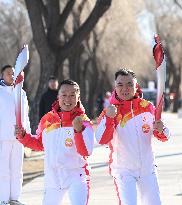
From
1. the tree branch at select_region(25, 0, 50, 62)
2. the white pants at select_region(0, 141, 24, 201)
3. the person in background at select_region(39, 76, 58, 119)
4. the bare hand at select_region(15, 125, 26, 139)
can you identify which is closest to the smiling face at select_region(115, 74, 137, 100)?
the bare hand at select_region(15, 125, 26, 139)

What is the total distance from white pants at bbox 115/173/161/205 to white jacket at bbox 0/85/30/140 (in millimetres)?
2581

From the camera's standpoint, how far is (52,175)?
5680mm

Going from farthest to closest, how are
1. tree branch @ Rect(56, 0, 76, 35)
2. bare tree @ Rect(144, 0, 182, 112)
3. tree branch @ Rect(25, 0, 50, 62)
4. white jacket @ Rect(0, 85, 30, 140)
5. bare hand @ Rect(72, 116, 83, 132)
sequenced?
1. bare tree @ Rect(144, 0, 182, 112)
2. tree branch @ Rect(56, 0, 76, 35)
3. tree branch @ Rect(25, 0, 50, 62)
4. white jacket @ Rect(0, 85, 30, 140)
5. bare hand @ Rect(72, 116, 83, 132)

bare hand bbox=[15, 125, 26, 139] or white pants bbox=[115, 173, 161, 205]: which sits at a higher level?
bare hand bbox=[15, 125, 26, 139]

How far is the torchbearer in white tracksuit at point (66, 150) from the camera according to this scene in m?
5.53

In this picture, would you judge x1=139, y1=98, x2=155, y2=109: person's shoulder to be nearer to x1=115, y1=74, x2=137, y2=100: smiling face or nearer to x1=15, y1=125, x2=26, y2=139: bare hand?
x1=115, y1=74, x2=137, y2=100: smiling face

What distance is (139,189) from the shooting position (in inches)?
225

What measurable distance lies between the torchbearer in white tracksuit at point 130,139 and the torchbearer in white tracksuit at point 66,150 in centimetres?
18

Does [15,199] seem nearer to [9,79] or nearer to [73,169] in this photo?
[9,79]

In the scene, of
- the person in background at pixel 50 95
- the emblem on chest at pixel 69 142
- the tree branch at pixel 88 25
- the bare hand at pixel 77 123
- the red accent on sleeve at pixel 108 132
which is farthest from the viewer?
the tree branch at pixel 88 25

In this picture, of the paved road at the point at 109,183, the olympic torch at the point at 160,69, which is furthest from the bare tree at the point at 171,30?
the olympic torch at the point at 160,69

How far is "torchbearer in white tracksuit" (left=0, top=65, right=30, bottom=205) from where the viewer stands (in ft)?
26.4

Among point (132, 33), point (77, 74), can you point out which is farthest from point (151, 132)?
point (132, 33)

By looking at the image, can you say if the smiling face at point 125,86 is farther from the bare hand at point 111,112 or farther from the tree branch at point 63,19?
the tree branch at point 63,19
